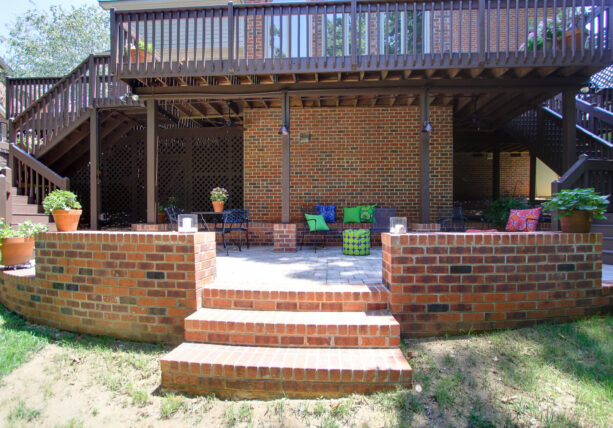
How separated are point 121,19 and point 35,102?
2.85 m

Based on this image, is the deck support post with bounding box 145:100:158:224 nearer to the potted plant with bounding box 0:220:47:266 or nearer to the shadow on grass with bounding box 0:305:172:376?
the potted plant with bounding box 0:220:47:266

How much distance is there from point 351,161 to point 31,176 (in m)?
6.27

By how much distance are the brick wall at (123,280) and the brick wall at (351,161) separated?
172 inches

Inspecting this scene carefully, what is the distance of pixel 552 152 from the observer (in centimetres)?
Result: 734

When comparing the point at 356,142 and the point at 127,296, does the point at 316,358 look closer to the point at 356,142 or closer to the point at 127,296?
the point at 127,296

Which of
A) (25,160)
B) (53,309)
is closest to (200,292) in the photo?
(53,309)

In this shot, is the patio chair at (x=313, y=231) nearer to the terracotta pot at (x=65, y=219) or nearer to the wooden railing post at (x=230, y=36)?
the wooden railing post at (x=230, y=36)

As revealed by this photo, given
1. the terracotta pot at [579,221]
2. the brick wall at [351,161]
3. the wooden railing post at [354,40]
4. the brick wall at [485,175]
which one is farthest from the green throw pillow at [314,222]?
the brick wall at [485,175]

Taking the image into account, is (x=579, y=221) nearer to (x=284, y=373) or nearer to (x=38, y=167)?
(x=284, y=373)

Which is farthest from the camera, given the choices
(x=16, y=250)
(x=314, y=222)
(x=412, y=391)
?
(x=314, y=222)

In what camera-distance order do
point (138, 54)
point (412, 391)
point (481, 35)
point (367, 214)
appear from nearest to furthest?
point (412, 391) → point (481, 35) → point (138, 54) → point (367, 214)

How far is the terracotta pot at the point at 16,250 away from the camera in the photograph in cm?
387

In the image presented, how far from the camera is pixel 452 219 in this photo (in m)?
6.90

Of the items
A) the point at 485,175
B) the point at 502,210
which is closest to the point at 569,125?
the point at 502,210
